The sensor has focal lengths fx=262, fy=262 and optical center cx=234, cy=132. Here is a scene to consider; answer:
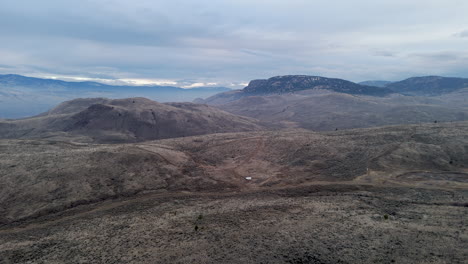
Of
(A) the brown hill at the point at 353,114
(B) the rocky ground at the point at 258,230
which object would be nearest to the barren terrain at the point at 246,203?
(B) the rocky ground at the point at 258,230

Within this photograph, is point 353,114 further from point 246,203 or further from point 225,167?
point 246,203

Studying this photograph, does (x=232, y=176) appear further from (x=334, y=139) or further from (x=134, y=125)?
(x=134, y=125)

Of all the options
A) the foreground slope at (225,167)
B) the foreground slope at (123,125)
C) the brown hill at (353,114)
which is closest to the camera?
the foreground slope at (225,167)

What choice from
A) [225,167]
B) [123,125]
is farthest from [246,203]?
[123,125]

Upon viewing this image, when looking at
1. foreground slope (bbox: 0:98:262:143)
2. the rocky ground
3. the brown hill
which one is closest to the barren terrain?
the rocky ground

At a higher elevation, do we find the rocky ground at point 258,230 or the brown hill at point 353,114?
the brown hill at point 353,114

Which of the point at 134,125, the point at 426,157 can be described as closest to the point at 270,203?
the point at 426,157

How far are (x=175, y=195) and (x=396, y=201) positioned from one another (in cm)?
2458

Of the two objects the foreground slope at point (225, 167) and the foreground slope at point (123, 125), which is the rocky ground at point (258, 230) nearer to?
the foreground slope at point (225, 167)

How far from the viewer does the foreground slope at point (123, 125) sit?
94.8 metres

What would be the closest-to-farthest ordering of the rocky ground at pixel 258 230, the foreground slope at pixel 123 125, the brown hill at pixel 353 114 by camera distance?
1. the rocky ground at pixel 258 230
2. the foreground slope at pixel 123 125
3. the brown hill at pixel 353 114

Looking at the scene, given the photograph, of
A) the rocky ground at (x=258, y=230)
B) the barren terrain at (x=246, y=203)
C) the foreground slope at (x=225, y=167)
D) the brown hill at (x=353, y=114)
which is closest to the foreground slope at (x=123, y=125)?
the brown hill at (x=353, y=114)

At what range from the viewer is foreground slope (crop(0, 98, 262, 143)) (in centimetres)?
9475

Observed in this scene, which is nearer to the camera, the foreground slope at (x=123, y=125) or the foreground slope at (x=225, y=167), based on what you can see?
the foreground slope at (x=225, y=167)
